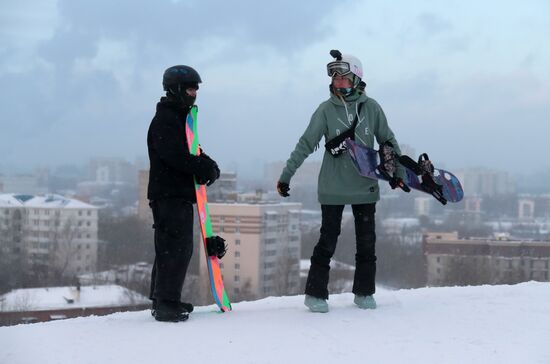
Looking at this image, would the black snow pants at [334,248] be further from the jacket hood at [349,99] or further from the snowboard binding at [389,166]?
the jacket hood at [349,99]

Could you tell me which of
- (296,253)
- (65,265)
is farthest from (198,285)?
(65,265)

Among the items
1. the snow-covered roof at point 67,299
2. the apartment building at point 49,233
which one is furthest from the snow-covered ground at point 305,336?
the apartment building at point 49,233

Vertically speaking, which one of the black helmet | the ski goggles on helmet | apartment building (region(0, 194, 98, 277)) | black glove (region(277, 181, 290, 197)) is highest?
the ski goggles on helmet

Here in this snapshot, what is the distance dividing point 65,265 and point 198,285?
76.4 feet

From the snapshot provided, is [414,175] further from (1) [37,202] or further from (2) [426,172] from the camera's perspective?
(1) [37,202]

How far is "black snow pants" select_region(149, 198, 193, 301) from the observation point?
4809mm

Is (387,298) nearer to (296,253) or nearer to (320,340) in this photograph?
(320,340)

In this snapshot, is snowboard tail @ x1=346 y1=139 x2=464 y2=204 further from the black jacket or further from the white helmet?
the black jacket

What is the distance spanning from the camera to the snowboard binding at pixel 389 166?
5.25 m

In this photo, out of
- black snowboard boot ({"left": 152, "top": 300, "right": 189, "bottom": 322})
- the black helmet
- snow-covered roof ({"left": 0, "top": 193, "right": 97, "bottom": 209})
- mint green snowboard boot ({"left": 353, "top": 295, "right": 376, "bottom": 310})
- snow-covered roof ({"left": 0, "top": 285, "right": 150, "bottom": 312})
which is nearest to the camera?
black snowboard boot ({"left": 152, "top": 300, "right": 189, "bottom": 322})

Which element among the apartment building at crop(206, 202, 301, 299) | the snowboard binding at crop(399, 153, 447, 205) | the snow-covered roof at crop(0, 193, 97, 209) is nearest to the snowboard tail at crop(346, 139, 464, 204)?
the snowboard binding at crop(399, 153, 447, 205)

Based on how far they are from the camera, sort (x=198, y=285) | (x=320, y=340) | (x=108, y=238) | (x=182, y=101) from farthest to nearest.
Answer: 1. (x=108, y=238)
2. (x=198, y=285)
3. (x=182, y=101)
4. (x=320, y=340)

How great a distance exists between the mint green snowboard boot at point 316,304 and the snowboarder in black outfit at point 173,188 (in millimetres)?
825

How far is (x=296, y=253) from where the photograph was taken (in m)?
47.4
